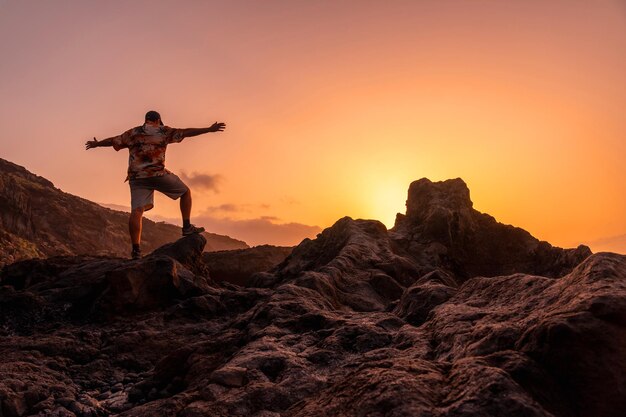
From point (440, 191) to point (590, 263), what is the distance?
39.8 ft

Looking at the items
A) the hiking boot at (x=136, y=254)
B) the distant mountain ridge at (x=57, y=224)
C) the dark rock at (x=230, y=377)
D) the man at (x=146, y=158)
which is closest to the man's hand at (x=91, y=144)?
the man at (x=146, y=158)

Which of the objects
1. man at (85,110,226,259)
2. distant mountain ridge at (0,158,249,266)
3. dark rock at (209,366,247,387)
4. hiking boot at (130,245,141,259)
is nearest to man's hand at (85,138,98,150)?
man at (85,110,226,259)

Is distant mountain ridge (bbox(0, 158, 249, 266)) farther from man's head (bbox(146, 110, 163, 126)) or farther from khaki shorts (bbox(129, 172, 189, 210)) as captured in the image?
man's head (bbox(146, 110, 163, 126))

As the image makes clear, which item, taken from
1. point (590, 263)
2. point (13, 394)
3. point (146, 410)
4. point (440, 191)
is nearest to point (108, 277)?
point (13, 394)

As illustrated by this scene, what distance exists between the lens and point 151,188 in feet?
37.1

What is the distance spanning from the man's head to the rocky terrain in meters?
3.10

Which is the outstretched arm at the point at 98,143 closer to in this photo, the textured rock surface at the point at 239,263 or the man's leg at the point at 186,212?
the man's leg at the point at 186,212

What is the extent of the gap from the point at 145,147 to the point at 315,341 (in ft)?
24.5

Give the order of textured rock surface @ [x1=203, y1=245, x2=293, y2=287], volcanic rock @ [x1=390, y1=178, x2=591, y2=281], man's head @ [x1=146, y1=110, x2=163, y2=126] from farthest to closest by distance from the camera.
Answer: textured rock surface @ [x1=203, y1=245, x2=293, y2=287] < volcanic rock @ [x1=390, y1=178, x2=591, y2=281] < man's head @ [x1=146, y1=110, x2=163, y2=126]

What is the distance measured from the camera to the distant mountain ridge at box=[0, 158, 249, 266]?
41.6 m

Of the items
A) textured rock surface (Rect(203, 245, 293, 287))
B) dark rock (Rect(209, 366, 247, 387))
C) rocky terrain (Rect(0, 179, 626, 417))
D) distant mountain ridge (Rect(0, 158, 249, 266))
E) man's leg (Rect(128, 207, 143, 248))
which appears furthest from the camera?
distant mountain ridge (Rect(0, 158, 249, 266))

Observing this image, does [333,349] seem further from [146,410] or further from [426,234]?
[426,234]

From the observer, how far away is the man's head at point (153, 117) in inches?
442

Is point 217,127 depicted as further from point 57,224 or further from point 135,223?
point 57,224
